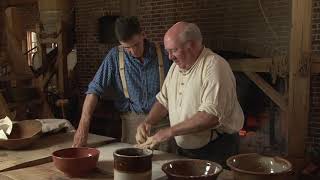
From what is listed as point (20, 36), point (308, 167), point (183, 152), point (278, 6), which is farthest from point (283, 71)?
point (20, 36)

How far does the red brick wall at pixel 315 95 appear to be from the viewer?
436cm

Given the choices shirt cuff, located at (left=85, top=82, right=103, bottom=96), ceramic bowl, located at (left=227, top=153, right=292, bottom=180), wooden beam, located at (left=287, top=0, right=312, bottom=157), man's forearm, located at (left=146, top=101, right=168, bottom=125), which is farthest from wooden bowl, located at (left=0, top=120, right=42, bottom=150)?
wooden beam, located at (left=287, top=0, right=312, bottom=157)

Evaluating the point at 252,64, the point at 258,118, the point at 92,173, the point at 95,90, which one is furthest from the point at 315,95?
the point at 92,173

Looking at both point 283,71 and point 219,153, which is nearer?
point 219,153

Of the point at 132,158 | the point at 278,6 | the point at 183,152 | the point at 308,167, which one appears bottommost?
the point at 308,167

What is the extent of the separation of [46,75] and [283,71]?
3.53m

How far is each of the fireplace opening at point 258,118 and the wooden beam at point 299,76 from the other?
0.62 m

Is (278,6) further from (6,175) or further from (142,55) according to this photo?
(6,175)

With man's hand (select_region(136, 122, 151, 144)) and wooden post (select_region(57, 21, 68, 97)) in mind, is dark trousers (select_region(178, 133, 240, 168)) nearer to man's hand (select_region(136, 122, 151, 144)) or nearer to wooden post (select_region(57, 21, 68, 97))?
man's hand (select_region(136, 122, 151, 144))

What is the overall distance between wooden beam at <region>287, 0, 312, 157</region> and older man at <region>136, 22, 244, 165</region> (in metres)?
2.13

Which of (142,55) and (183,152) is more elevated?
(142,55)

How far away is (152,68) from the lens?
2.90 meters

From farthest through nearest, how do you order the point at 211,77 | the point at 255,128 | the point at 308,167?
the point at 255,128 < the point at 308,167 < the point at 211,77

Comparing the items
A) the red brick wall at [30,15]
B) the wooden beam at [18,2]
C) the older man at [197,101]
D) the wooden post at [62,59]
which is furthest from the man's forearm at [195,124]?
the red brick wall at [30,15]
